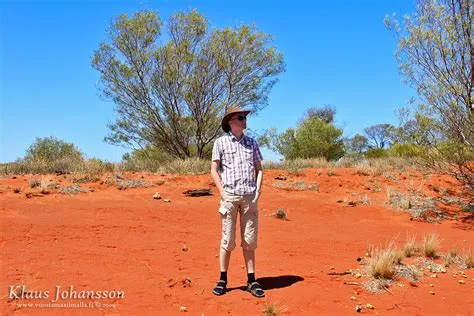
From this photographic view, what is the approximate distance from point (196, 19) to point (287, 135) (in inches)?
393

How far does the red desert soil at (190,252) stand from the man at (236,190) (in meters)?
0.38

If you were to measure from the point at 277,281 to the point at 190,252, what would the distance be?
1.69m

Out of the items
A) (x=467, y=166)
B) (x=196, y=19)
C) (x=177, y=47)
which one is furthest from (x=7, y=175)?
(x=467, y=166)

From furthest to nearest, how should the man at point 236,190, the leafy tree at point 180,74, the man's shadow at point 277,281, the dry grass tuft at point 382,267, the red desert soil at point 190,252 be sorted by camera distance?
the leafy tree at point 180,74 → the dry grass tuft at point 382,267 → the man's shadow at point 277,281 → the man at point 236,190 → the red desert soil at point 190,252

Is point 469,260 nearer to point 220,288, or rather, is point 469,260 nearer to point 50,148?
point 220,288

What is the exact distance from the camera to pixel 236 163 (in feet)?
17.1

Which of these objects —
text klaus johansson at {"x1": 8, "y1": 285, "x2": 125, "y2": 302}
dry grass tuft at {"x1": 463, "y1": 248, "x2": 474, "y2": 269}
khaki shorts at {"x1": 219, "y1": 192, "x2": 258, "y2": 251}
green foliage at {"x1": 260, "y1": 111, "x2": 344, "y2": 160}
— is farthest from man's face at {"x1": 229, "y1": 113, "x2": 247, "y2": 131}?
green foliage at {"x1": 260, "y1": 111, "x2": 344, "y2": 160}

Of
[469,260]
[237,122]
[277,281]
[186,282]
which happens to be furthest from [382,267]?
[237,122]

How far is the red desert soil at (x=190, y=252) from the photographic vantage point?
→ 4.93 m

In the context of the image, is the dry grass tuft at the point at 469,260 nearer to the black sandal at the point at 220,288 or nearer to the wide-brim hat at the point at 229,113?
the black sandal at the point at 220,288

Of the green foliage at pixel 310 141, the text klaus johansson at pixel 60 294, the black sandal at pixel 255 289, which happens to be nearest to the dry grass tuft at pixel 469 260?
the black sandal at pixel 255 289

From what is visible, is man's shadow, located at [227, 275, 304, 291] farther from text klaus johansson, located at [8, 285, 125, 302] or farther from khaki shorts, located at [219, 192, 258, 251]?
text klaus johansson, located at [8, 285, 125, 302]

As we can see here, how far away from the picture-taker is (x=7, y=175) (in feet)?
43.4

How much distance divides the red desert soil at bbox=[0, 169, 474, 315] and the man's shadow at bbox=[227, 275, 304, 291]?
0.5 inches
